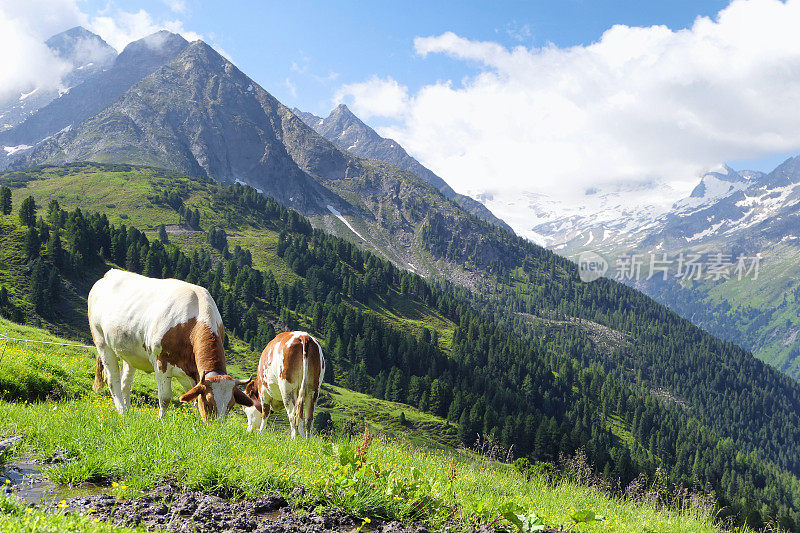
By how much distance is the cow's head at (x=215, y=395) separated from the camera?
38.2 ft

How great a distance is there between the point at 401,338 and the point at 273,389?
17672cm

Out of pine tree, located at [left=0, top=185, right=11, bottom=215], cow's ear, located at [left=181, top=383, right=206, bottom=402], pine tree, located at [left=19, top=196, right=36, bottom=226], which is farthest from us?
pine tree, located at [left=0, top=185, right=11, bottom=215]

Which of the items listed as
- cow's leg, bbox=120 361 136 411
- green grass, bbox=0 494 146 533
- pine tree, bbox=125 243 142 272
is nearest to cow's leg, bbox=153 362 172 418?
cow's leg, bbox=120 361 136 411

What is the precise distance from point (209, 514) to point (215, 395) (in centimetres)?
509

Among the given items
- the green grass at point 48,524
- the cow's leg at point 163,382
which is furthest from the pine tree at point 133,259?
the green grass at point 48,524

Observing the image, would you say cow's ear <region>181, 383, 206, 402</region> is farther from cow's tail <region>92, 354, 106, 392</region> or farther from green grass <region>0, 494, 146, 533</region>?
cow's tail <region>92, 354, 106, 392</region>

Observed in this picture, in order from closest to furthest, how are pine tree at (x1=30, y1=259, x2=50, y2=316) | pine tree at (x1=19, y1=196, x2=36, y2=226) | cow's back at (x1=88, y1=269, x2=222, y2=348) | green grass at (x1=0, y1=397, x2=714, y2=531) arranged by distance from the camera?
1. green grass at (x1=0, y1=397, x2=714, y2=531)
2. cow's back at (x1=88, y1=269, x2=222, y2=348)
3. pine tree at (x1=30, y1=259, x2=50, y2=316)
4. pine tree at (x1=19, y1=196, x2=36, y2=226)

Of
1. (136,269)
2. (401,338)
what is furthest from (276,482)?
(401,338)

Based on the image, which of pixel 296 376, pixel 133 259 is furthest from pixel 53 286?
pixel 296 376

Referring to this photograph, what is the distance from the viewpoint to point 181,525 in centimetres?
662

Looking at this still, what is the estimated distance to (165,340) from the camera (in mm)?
12805

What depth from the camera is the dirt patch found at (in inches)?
264

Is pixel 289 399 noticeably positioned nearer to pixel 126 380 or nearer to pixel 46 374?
pixel 126 380

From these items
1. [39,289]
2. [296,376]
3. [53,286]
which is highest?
[296,376]
